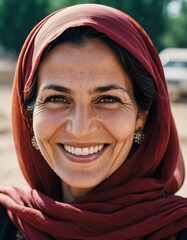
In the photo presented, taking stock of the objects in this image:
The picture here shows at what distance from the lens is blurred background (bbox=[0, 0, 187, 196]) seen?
920cm

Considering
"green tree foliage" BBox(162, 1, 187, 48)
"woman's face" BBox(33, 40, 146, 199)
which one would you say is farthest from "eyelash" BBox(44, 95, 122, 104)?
"green tree foliage" BBox(162, 1, 187, 48)

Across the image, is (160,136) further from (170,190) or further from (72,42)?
(72,42)

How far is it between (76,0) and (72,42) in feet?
140

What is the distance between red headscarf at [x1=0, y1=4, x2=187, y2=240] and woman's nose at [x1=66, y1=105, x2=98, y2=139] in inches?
10.4

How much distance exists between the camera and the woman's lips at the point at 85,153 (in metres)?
2.11

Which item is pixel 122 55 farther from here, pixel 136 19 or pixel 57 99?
pixel 136 19

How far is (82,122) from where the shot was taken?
6.68ft

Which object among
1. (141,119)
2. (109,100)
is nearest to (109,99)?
(109,100)

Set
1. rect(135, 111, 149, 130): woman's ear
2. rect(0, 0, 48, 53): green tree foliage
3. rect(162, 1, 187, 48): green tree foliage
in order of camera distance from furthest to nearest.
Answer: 1. rect(162, 1, 187, 48): green tree foliage
2. rect(0, 0, 48, 53): green tree foliage
3. rect(135, 111, 149, 130): woman's ear

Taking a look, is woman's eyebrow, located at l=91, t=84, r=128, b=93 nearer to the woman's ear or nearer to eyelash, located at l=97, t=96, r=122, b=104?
eyelash, located at l=97, t=96, r=122, b=104

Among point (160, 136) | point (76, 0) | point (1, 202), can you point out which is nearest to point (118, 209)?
point (160, 136)

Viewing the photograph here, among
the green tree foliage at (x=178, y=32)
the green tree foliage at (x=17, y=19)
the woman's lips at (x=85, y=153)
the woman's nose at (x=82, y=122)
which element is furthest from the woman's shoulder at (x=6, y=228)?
the green tree foliage at (x=178, y=32)

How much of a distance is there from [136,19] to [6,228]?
3688cm

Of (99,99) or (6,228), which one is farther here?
(6,228)
